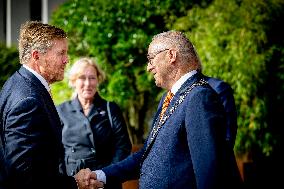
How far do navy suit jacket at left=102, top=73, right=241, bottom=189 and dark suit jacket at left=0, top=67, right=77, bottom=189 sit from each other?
585 millimetres

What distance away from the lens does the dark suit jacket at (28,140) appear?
286 centimetres

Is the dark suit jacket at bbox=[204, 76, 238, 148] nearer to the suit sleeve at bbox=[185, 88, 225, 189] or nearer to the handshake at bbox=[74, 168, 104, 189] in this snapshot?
the handshake at bbox=[74, 168, 104, 189]

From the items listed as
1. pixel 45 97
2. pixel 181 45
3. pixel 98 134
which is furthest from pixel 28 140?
pixel 98 134

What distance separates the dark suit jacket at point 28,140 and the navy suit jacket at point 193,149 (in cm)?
58

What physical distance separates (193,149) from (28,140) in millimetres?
892

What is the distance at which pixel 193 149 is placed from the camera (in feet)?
9.70

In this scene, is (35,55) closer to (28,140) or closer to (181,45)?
(28,140)

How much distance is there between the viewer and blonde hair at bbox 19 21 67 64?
10.5 ft

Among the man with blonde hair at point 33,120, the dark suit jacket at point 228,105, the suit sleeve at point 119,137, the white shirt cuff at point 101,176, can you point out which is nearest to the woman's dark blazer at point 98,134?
the suit sleeve at point 119,137

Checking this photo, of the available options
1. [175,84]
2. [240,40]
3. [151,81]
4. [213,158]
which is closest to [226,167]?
[213,158]

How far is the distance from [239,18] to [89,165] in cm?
359

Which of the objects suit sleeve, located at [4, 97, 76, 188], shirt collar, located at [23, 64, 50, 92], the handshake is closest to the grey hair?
shirt collar, located at [23, 64, 50, 92]

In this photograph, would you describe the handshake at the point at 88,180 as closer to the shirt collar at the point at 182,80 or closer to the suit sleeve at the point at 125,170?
the suit sleeve at the point at 125,170

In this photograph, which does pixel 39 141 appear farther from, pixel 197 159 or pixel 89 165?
pixel 89 165
